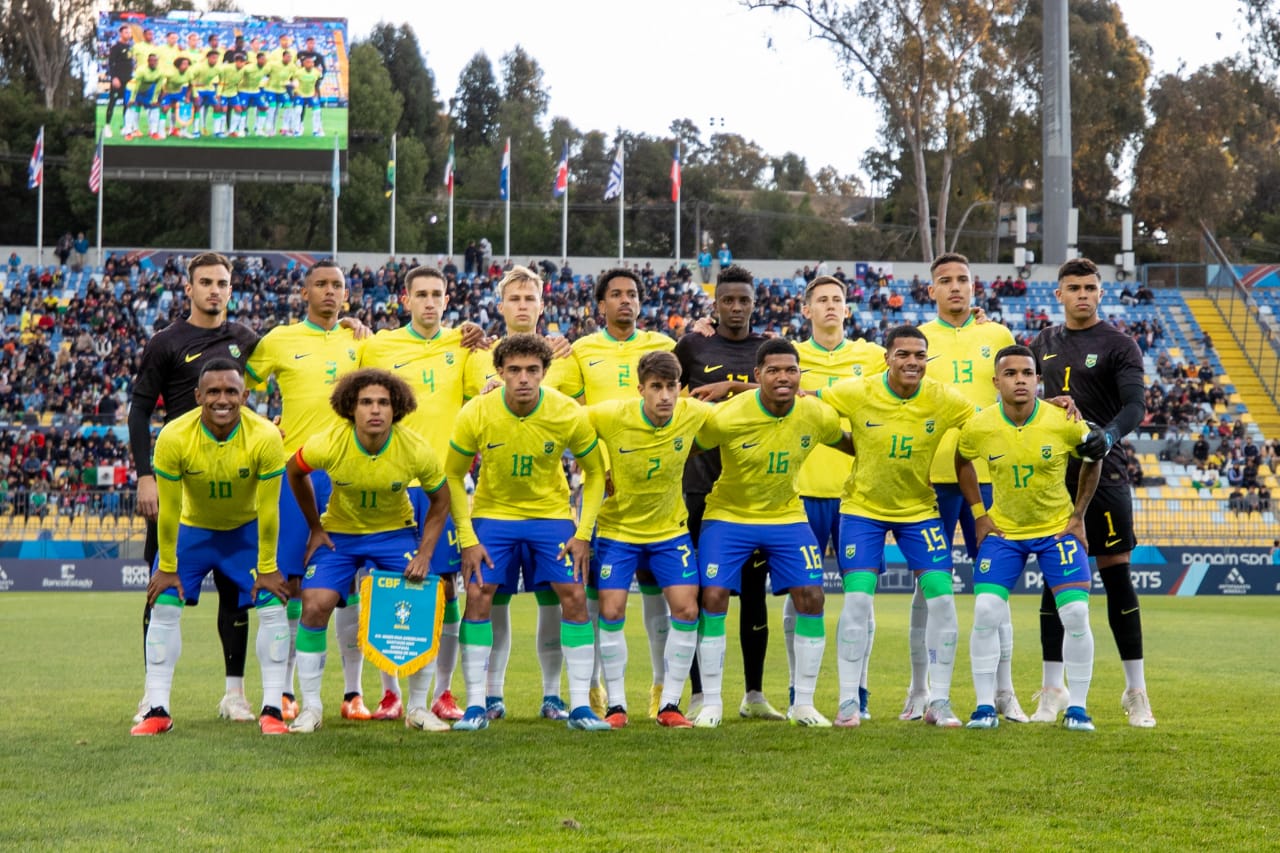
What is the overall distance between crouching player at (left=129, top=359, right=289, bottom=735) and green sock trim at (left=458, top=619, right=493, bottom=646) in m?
1.03

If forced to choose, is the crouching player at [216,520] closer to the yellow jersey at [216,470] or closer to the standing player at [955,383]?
the yellow jersey at [216,470]

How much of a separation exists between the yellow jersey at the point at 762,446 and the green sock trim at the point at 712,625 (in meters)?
0.56

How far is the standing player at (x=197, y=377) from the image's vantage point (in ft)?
28.2

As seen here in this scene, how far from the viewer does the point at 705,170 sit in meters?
68.8

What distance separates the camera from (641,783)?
653 centimetres

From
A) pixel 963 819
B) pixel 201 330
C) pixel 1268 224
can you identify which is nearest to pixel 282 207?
pixel 1268 224

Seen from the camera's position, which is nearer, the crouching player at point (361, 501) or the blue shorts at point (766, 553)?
the crouching player at point (361, 501)

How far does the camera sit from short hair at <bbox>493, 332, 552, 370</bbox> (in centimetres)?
816

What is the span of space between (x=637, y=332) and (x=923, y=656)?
267 centimetres

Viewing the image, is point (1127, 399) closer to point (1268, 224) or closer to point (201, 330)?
point (201, 330)

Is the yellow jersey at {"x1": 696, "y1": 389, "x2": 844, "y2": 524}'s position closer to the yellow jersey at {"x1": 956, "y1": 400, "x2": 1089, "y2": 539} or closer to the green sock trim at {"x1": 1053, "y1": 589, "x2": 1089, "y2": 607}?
the yellow jersey at {"x1": 956, "y1": 400, "x2": 1089, "y2": 539}

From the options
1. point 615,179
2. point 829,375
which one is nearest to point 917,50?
point 615,179

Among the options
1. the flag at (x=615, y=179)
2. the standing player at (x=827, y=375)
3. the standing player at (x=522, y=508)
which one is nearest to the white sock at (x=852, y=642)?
the standing player at (x=827, y=375)

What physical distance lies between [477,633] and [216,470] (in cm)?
170
